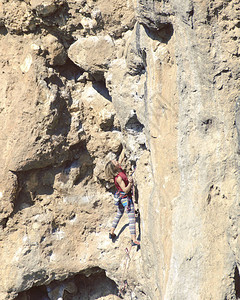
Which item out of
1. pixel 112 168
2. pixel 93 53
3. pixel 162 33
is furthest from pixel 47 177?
pixel 162 33

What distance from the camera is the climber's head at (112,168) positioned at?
4230mm

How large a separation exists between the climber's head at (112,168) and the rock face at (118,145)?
204mm

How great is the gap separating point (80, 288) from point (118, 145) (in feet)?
6.14

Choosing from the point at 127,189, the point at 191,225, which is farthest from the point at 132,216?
the point at 191,225

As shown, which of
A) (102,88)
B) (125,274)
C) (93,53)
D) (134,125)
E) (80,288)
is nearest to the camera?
(134,125)

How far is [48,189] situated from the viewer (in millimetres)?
4645

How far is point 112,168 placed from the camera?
4.23 metres

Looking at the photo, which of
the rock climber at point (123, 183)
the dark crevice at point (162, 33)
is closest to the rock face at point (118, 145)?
the dark crevice at point (162, 33)

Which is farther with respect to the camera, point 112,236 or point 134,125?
point 112,236

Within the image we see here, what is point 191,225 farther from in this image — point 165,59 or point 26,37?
point 26,37

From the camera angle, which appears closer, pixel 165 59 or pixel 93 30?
pixel 165 59

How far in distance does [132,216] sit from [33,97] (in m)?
1.60

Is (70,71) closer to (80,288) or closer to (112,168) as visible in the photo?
(112,168)

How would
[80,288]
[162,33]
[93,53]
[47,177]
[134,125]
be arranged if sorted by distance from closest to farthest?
[162,33] < [134,125] < [93,53] < [47,177] < [80,288]
